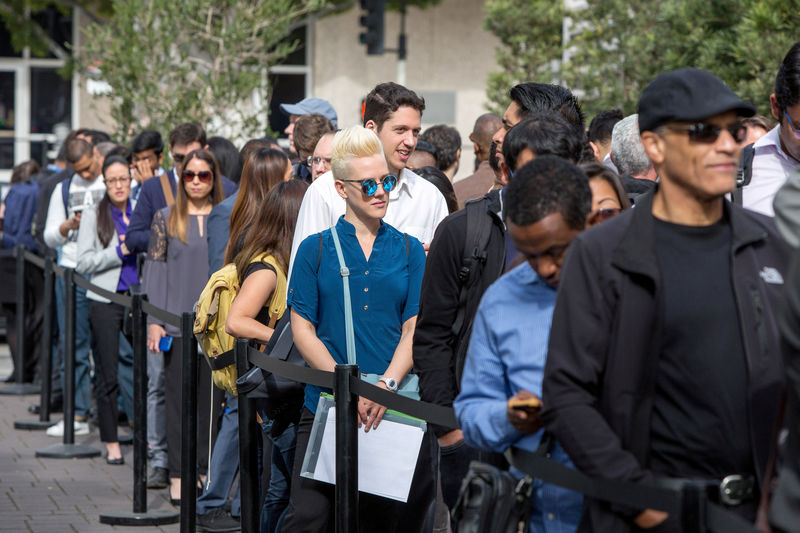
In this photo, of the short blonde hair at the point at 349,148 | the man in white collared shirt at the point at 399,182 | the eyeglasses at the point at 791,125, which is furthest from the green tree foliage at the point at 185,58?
the eyeglasses at the point at 791,125

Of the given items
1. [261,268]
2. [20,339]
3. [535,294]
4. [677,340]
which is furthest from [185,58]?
[677,340]

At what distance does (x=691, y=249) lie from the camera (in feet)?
9.90

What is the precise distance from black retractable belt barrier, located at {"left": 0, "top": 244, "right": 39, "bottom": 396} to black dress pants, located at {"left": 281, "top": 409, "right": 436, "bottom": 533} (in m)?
6.90

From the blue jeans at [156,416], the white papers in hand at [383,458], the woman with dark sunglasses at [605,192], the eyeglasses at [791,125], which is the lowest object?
the blue jeans at [156,416]

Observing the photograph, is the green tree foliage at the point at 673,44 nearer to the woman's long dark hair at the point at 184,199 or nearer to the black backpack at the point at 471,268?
the woman's long dark hair at the point at 184,199

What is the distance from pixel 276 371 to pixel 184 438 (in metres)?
1.28

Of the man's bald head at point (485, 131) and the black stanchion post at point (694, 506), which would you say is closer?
the black stanchion post at point (694, 506)

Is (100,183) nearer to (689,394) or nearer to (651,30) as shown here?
(651,30)

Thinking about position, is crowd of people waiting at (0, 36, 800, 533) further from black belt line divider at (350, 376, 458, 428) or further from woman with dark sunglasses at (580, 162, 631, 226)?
black belt line divider at (350, 376, 458, 428)

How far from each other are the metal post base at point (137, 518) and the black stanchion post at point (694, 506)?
4.79 meters

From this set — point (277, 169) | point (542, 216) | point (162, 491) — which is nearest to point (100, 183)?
point (162, 491)

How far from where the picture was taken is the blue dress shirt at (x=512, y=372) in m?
3.21

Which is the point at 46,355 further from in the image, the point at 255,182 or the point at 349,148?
the point at 349,148

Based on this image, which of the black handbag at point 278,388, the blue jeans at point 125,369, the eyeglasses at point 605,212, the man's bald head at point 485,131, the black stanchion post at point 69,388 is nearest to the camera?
the eyeglasses at point 605,212
